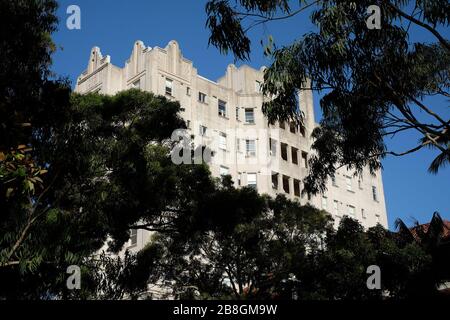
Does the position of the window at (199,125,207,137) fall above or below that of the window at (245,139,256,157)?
above

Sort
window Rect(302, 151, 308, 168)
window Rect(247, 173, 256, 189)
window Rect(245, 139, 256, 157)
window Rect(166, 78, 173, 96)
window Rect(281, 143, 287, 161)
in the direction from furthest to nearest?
window Rect(302, 151, 308, 168)
window Rect(281, 143, 287, 161)
window Rect(245, 139, 256, 157)
window Rect(247, 173, 256, 189)
window Rect(166, 78, 173, 96)

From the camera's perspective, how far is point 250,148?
4678cm

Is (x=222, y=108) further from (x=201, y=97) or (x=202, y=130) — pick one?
(x=202, y=130)

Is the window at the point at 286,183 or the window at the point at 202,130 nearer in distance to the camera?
the window at the point at 202,130

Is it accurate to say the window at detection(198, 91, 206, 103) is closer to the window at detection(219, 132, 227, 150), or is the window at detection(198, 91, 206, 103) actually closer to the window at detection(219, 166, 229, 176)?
the window at detection(219, 132, 227, 150)

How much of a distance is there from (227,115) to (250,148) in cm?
318

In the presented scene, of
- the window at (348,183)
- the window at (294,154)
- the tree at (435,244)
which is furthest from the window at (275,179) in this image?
the tree at (435,244)

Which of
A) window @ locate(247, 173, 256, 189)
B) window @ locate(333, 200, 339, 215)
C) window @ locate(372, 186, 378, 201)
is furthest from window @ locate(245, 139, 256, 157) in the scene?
window @ locate(372, 186, 378, 201)

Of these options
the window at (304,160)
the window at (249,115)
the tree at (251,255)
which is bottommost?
the tree at (251,255)

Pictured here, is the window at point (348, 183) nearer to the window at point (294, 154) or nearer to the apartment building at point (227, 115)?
the apartment building at point (227, 115)

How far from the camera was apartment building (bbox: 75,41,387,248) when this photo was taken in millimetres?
43594

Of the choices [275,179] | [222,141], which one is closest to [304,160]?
[275,179]

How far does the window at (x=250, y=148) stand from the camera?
152 feet

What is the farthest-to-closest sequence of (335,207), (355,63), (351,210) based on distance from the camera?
(351,210) → (335,207) → (355,63)
